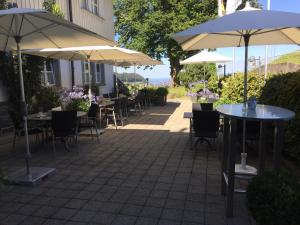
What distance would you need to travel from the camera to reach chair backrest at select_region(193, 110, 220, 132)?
19.6 feet

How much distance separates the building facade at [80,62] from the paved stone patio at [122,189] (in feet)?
13.4

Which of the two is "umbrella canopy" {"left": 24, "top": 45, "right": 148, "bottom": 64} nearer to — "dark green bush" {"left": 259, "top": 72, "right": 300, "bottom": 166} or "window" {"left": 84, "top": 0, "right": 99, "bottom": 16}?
"dark green bush" {"left": 259, "top": 72, "right": 300, "bottom": 166}

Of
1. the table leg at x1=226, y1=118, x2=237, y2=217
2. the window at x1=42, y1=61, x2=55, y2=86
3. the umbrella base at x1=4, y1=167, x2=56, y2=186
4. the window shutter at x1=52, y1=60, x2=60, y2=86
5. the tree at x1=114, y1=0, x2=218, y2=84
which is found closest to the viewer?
the table leg at x1=226, y1=118, x2=237, y2=217

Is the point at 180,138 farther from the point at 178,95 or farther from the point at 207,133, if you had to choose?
the point at 178,95

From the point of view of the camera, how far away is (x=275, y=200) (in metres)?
2.79

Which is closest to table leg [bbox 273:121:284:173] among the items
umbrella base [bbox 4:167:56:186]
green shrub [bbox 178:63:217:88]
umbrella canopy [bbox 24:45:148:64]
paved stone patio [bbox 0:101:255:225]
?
paved stone patio [bbox 0:101:255:225]

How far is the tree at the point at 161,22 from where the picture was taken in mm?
24359

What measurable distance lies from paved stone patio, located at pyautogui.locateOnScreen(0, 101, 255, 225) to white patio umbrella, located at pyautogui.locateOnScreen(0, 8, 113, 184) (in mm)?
361

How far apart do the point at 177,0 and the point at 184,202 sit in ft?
77.6

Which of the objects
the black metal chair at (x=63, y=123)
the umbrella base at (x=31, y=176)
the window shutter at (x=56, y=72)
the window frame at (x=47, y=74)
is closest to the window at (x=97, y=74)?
the window shutter at (x=56, y=72)

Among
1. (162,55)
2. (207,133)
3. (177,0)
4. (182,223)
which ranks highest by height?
(177,0)

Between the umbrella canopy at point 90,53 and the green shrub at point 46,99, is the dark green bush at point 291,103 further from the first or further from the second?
the green shrub at point 46,99

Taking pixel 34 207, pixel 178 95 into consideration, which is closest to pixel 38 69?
pixel 34 207

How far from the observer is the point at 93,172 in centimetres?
512
